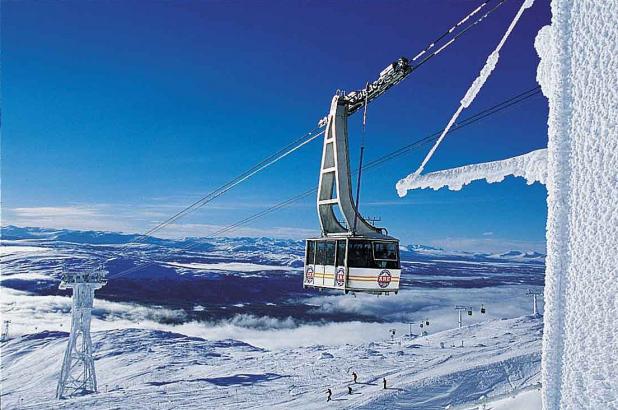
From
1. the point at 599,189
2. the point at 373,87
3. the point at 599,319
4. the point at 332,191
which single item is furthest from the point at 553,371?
the point at 332,191

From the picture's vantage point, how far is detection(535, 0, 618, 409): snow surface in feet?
3.70

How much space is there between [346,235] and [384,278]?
1.25 meters

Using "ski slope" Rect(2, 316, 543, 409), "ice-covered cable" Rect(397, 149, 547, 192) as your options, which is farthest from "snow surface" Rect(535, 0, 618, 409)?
"ski slope" Rect(2, 316, 543, 409)

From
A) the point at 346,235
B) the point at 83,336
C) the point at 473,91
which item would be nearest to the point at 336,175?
the point at 346,235

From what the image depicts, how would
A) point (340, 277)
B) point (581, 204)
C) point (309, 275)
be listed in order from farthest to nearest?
point (309, 275)
point (340, 277)
point (581, 204)

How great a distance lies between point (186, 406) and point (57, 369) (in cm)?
2305

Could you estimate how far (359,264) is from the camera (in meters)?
10.6

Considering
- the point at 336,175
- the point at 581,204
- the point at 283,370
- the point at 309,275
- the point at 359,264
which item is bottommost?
the point at 283,370

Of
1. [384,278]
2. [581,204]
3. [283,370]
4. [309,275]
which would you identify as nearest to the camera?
[581,204]

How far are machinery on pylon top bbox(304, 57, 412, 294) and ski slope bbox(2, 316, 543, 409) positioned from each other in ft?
36.1

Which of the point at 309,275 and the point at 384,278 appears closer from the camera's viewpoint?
the point at 384,278

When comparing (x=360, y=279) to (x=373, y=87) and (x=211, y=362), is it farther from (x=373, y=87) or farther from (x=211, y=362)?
(x=211, y=362)

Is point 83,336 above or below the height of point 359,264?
below

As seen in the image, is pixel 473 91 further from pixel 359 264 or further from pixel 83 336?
pixel 83 336
